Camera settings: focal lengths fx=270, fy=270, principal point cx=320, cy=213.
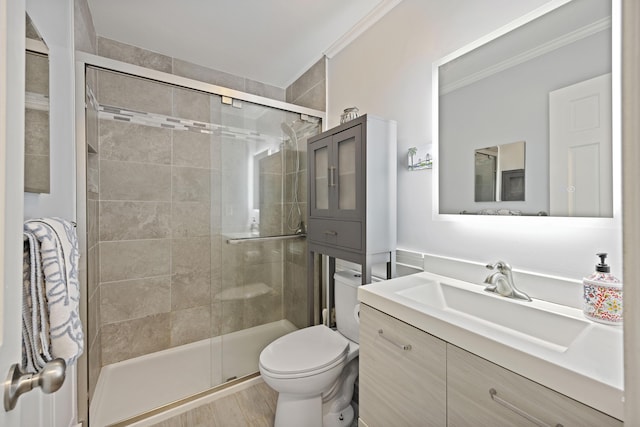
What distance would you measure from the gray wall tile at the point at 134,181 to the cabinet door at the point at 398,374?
1854mm

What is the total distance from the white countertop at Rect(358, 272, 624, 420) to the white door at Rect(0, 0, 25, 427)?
0.91m

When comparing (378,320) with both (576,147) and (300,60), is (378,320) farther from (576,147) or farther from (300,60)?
(300,60)

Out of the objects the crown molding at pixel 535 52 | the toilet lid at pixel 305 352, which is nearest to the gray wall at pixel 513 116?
the crown molding at pixel 535 52

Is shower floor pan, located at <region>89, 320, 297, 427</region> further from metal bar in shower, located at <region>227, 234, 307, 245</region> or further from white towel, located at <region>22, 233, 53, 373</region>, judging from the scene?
white towel, located at <region>22, 233, 53, 373</region>

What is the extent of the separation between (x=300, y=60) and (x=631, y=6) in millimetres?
2278

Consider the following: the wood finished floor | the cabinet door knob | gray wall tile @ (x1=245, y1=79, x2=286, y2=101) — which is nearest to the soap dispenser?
the cabinet door knob

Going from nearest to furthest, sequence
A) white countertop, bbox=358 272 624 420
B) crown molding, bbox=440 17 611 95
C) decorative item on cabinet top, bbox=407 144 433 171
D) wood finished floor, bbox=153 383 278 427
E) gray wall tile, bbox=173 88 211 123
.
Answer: white countertop, bbox=358 272 624 420
crown molding, bbox=440 17 611 95
decorative item on cabinet top, bbox=407 144 433 171
wood finished floor, bbox=153 383 278 427
gray wall tile, bbox=173 88 211 123

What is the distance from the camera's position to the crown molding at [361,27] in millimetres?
1585

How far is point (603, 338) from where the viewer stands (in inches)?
27.7

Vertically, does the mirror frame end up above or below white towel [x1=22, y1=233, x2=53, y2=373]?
above

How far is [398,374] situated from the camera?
0.93 metres

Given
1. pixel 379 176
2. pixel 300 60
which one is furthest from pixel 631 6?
pixel 300 60

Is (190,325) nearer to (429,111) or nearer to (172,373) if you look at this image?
(172,373)

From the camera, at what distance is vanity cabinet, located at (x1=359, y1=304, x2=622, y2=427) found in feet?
1.93
